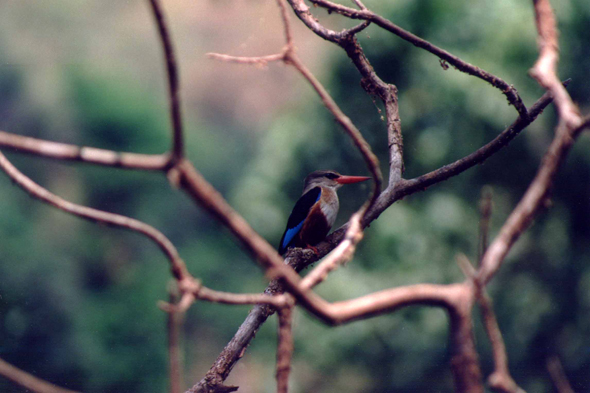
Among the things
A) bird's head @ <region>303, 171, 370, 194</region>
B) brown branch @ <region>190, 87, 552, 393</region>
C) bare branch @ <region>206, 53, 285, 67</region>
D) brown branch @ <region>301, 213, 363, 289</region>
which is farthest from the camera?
bird's head @ <region>303, 171, 370, 194</region>

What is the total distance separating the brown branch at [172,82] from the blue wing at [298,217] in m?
1.67

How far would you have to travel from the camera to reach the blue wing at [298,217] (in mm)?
2098

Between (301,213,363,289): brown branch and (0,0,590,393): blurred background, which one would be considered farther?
(0,0,590,393): blurred background

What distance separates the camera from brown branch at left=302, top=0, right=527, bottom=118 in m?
1.10

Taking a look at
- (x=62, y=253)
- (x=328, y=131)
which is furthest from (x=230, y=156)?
(x=328, y=131)

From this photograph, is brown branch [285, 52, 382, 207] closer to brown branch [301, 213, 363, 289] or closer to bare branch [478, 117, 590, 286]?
brown branch [301, 213, 363, 289]

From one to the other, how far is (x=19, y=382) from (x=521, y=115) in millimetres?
1082

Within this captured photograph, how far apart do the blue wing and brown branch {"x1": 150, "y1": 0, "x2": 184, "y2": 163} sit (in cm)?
167

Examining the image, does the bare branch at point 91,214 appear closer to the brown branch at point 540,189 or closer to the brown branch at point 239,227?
the brown branch at point 239,227

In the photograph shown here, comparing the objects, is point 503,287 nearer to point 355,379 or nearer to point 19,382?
point 355,379

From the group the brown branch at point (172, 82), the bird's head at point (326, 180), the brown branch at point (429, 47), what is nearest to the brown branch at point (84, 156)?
the brown branch at point (172, 82)

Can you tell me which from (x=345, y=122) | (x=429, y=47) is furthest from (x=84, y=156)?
(x=429, y=47)

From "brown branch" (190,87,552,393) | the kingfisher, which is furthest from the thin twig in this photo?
the kingfisher

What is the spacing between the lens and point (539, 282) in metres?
4.10
